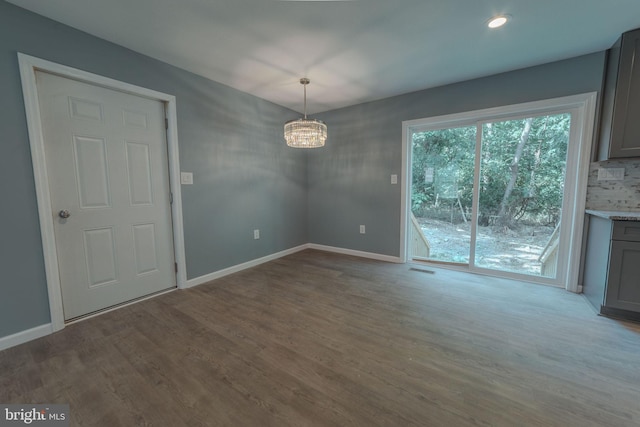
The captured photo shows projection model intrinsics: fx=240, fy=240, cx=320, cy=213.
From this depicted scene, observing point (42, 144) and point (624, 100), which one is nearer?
point (42, 144)

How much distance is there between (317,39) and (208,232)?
2.37 metres

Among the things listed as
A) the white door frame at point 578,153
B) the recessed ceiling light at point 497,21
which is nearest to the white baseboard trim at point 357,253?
the white door frame at point 578,153

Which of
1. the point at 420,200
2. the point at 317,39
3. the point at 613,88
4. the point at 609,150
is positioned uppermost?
the point at 317,39

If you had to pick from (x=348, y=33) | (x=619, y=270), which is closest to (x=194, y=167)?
(x=348, y=33)

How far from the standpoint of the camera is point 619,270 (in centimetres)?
199

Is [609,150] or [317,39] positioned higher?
[317,39]

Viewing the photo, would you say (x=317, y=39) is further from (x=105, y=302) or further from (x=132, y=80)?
(x=105, y=302)

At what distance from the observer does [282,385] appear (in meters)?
1.40

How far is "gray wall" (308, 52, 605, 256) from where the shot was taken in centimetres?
251

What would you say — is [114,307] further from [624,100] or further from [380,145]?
[624,100]

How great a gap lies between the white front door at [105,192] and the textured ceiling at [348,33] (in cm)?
60

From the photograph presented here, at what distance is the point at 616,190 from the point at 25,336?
5230mm

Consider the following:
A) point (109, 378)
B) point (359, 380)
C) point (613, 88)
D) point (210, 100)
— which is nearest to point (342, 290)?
point (359, 380)

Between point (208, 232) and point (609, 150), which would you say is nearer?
point (609, 150)
